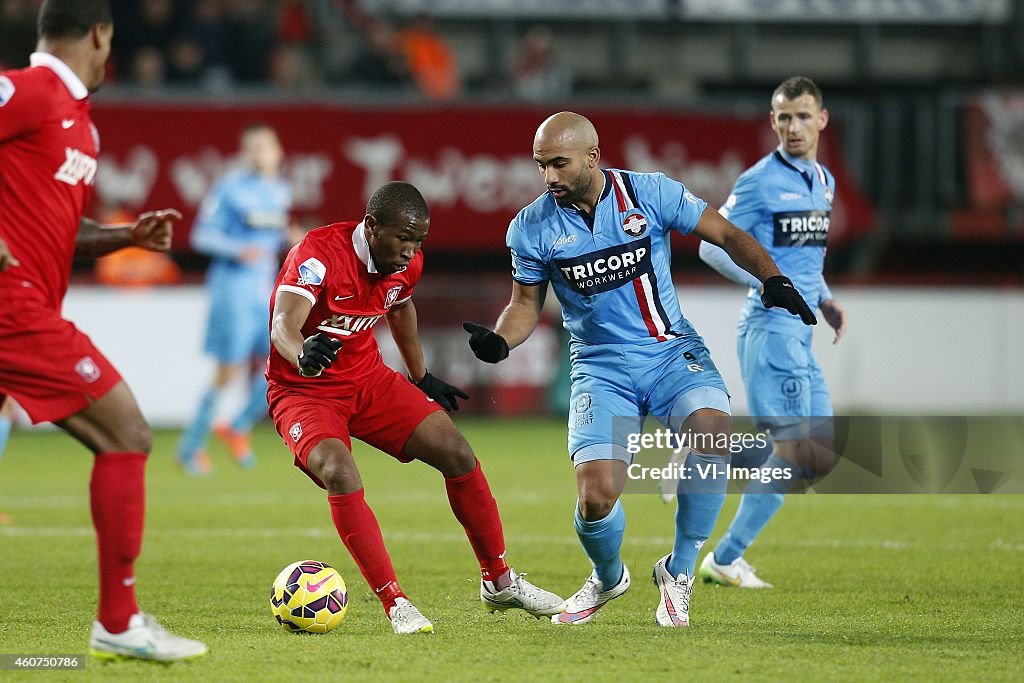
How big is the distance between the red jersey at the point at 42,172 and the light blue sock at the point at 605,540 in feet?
7.89

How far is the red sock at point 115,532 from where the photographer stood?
197 inches

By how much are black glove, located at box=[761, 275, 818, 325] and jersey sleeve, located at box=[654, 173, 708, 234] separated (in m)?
0.46

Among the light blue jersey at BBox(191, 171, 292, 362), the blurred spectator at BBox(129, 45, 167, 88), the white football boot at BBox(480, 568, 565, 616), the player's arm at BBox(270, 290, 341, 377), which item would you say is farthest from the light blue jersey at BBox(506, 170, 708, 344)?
the blurred spectator at BBox(129, 45, 167, 88)

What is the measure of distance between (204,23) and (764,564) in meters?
13.4

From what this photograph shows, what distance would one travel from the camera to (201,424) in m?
12.8

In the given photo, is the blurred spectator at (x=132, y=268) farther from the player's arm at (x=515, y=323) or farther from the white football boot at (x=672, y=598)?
the white football boot at (x=672, y=598)

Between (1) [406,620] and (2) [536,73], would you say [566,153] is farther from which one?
(2) [536,73]

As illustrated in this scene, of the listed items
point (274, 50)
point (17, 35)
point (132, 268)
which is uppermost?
point (17, 35)

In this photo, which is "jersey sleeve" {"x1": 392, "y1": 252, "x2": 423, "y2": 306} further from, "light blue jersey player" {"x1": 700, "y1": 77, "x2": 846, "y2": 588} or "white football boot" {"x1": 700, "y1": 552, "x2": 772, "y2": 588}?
"white football boot" {"x1": 700, "y1": 552, "x2": 772, "y2": 588}

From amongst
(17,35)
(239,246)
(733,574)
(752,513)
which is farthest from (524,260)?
(17,35)

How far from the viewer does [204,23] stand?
19.1m

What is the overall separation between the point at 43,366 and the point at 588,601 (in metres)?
2.64

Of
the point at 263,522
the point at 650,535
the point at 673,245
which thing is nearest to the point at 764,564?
the point at 650,535

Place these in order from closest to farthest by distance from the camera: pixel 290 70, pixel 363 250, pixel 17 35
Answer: pixel 363 250 < pixel 17 35 < pixel 290 70
